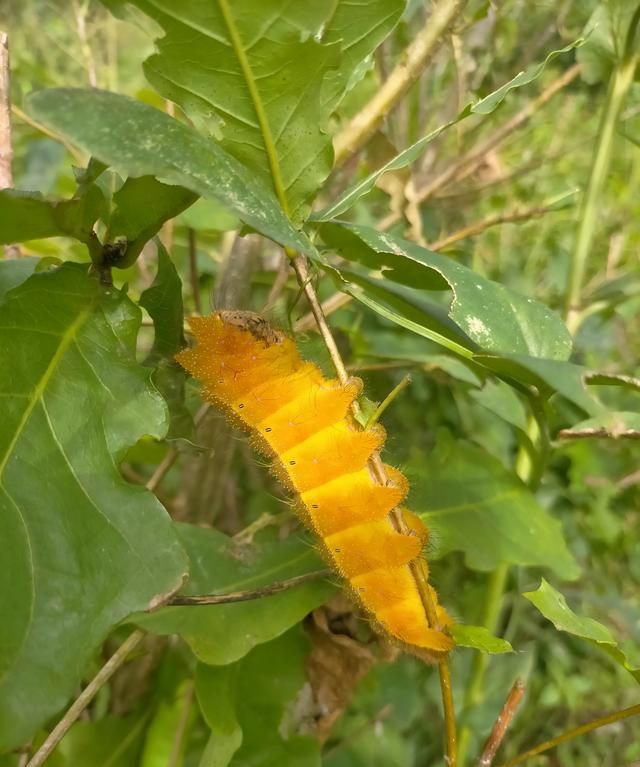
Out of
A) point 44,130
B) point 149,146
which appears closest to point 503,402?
point 149,146

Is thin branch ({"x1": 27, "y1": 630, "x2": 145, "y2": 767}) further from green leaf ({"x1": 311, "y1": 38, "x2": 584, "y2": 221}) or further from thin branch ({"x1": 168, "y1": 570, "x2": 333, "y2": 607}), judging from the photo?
green leaf ({"x1": 311, "y1": 38, "x2": 584, "y2": 221})

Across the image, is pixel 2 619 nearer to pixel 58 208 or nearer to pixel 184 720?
→ pixel 58 208

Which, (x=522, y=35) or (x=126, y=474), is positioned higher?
(x=522, y=35)

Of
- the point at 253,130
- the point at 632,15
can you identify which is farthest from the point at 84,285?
the point at 632,15

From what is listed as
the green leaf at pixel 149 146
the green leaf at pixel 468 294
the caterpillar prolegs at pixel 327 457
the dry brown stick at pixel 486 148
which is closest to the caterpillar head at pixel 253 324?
the caterpillar prolegs at pixel 327 457

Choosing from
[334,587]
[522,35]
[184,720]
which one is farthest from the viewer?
[522,35]

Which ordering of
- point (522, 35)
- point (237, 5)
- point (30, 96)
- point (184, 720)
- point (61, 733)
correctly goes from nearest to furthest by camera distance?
point (30, 96) < point (237, 5) < point (61, 733) < point (184, 720) < point (522, 35)
